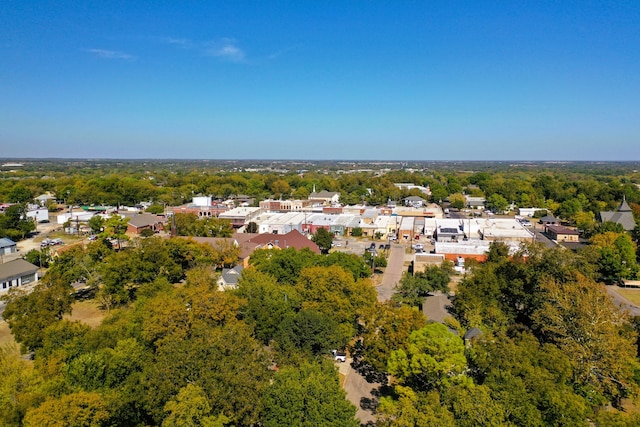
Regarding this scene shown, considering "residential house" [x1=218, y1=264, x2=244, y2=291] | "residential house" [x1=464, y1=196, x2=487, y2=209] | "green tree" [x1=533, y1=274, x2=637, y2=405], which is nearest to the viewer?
"green tree" [x1=533, y1=274, x2=637, y2=405]

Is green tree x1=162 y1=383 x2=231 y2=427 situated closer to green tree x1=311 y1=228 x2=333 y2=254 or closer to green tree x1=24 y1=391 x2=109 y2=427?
green tree x1=24 y1=391 x2=109 y2=427

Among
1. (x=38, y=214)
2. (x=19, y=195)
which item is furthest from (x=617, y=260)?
(x=19, y=195)

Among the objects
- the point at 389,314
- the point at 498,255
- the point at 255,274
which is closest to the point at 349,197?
the point at 498,255

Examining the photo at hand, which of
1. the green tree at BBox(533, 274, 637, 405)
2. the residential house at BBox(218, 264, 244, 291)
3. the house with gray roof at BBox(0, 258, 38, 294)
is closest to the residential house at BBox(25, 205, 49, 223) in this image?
the house with gray roof at BBox(0, 258, 38, 294)

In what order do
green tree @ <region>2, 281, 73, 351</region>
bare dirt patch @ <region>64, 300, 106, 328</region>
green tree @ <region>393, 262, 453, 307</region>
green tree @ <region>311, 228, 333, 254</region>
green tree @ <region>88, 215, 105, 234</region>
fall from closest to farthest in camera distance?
green tree @ <region>2, 281, 73, 351</region> → bare dirt patch @ <region>64, 300, 106, 328</region> → green tree @ <region>393, 262, 453, 307</region> → green tree @ <region>311, 228, 333, 254</region> → green tree @ <region>88, 215, 105, 234</region>

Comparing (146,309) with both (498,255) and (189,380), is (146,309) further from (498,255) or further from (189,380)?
(498,255)

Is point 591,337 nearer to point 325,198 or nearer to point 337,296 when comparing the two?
point 337,296

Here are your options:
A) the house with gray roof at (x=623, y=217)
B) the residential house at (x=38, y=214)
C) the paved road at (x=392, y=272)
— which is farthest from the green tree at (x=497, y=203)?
the residential house at (x=38, y=214)
